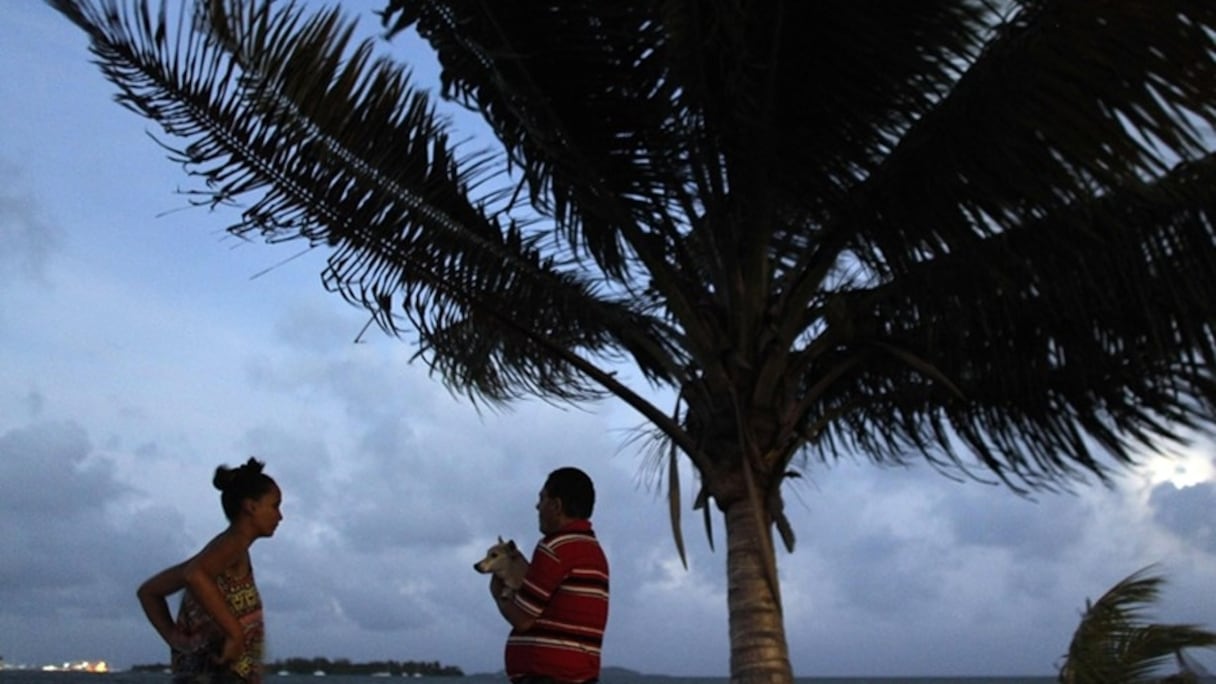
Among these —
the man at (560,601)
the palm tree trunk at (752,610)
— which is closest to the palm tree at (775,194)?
→ the palm tree trunk at (752,610)

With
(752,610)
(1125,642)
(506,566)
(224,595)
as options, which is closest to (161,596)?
(224,595)

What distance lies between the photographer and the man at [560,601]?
4094 mm

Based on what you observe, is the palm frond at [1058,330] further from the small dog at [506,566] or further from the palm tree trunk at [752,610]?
the small dog at [506,566]

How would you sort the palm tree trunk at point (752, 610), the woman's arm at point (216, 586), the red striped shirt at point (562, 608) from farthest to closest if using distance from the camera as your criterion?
the palm tree trunk at point (752, 610), the red striped shirt at point (562, 608), the woman's arm at point (216, 586)

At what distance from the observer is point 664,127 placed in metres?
6.43

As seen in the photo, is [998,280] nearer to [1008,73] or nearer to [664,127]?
[1008,73]

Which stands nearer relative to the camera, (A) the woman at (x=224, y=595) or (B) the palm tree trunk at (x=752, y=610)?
(A) the woman at (x=224, y=595)

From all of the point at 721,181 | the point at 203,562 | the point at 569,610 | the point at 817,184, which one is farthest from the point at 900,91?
the point at 203,562

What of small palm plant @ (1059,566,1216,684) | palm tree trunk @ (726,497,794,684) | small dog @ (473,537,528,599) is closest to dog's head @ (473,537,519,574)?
small dog @ (473,537,528,599)

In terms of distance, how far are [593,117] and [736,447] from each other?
169cm

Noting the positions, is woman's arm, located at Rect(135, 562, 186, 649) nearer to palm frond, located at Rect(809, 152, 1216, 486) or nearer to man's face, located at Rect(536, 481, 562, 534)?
man's face, located at Rect(536, 481, 562, 534)

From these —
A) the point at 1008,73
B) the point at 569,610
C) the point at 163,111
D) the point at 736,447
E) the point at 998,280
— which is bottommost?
the point at 569,610

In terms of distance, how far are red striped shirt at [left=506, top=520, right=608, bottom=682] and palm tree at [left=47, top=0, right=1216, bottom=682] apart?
1.95 meters

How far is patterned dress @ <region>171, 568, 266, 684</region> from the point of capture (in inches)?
148
